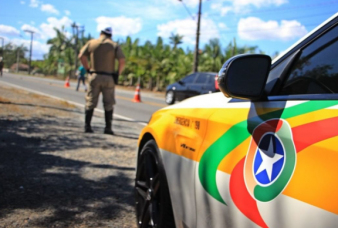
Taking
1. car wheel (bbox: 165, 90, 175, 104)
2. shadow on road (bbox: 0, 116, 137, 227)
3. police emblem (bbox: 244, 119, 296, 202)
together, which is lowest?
shadow on road (bbox: 0, 116, 137, 227)

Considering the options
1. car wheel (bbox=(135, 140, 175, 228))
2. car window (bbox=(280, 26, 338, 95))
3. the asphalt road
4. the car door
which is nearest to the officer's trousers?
the asphalt road

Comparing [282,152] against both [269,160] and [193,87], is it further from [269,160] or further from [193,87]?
[193,87]

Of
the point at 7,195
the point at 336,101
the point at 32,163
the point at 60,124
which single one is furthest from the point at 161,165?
the point at 60,124

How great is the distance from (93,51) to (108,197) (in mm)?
3650

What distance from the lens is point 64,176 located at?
4191 millimetres

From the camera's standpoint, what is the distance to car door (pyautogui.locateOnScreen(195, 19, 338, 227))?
1.26 m

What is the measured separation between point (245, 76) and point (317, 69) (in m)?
0.40

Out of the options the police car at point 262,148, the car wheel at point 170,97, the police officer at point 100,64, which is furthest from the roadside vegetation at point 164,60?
the police car at point 262,148

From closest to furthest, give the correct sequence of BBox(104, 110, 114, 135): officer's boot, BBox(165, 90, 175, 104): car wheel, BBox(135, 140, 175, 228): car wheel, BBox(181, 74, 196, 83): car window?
1. BBox(135, 140, 175, 228): car wheel
2. BBox(104, 110, 114, 135): officer's boot
3. BBox(181, 74, 196, 83): car window
4. BBox(165, 90, 175, 104): car wheel

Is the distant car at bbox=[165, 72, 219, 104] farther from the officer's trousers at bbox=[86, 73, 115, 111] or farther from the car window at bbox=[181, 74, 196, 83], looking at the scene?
the officer's trousers at bbox=[86, 73, 115, 111]

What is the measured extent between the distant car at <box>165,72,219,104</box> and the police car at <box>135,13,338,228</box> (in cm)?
1174

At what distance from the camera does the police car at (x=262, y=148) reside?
1.29 metres

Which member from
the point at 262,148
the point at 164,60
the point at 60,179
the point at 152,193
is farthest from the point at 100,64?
the point at 164,60

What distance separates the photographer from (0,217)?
2986mm
